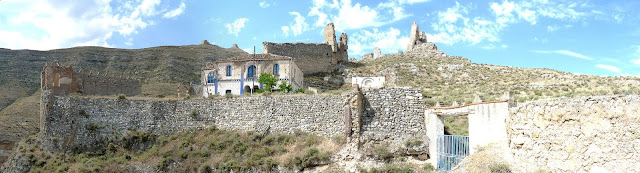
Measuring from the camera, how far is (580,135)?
385 inches

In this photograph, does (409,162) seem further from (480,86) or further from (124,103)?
(480,86)

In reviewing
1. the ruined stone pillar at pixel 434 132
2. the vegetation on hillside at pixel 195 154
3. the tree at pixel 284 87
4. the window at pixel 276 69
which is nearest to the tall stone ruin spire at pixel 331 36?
the window at pixel 276 69

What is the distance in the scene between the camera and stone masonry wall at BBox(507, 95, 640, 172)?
29.0 feet

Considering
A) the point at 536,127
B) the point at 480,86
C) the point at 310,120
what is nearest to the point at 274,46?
the point at 480,86

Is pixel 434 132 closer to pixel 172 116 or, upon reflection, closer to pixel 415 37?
pixel 172 116

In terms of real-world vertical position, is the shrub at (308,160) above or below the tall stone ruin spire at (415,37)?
below

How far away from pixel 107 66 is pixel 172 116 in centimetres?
3463

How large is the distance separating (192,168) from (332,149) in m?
6.56

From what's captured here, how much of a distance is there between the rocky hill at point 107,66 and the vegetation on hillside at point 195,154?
16.8 m

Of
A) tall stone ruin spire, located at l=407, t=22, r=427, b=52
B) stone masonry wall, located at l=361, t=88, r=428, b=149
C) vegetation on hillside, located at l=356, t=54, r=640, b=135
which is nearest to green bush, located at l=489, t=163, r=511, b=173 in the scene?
stone masonry wall, located at l=361, t=88, r=428, b=149

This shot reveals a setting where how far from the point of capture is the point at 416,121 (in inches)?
758

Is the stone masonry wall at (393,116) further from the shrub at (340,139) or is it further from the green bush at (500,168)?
the green bush at (500,168)

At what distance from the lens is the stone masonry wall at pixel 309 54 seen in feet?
135

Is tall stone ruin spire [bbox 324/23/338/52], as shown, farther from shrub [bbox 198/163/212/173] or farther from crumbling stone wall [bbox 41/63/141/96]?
shrub [bbox 198/163/212/173]
